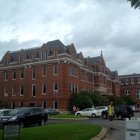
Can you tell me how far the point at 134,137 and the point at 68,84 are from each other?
38178 mm

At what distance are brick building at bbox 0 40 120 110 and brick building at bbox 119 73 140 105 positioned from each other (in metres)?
33.4

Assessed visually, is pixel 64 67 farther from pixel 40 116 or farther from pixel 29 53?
pixel 40 116

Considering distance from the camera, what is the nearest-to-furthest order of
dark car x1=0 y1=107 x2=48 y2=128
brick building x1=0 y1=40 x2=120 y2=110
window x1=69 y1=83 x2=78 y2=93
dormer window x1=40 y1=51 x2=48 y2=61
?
Answer: 1. dark car x1=0 y1=107 x2=48 y2=128
2. brick building x1=0 y1=40 x2=120 y2=110
3. window x1=69 y1=83 x2=78 y2=93
4. dormer window x1=40 y1=51 x2=48 y2=61

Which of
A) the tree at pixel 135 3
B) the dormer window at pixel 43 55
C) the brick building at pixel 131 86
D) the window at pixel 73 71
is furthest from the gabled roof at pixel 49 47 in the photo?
the brick building at pixel 131 86

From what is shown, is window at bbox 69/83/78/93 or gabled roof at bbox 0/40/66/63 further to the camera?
gabled roof at bbox 0/40/66/63

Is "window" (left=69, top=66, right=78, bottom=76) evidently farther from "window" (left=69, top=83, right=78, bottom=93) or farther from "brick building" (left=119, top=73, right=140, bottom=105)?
"brick building" (left=119, top=73, right=140, bottom=105)

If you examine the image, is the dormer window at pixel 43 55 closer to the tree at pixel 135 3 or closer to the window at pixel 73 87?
the window at pixel 73 87

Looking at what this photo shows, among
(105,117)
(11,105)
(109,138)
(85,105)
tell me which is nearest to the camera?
(109,138)

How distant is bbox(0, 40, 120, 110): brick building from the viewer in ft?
151

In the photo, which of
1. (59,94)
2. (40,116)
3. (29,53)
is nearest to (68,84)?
(59,94)

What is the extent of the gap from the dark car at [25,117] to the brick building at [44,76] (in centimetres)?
2486

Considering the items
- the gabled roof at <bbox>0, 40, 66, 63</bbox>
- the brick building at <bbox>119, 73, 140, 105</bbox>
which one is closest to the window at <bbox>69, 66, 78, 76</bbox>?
the gabled roof at <bbox>0, 40, 66, 63</bbox>

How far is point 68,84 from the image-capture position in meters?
46.2

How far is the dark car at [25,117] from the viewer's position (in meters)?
17.4
